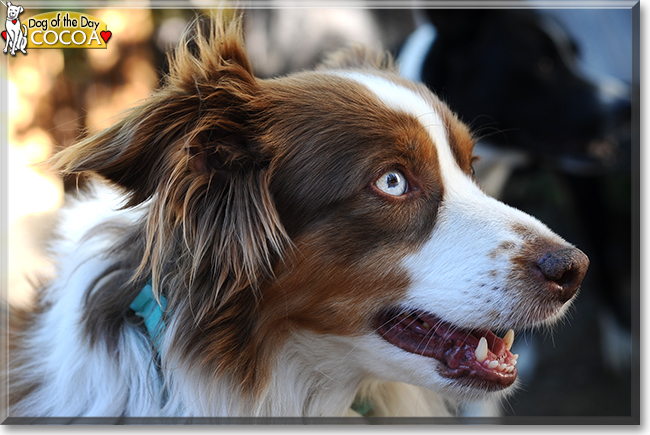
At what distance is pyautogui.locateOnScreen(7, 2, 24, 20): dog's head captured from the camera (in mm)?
2133

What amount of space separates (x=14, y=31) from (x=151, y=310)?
3.97ft

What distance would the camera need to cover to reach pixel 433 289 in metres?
1.66

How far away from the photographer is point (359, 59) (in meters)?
2.54

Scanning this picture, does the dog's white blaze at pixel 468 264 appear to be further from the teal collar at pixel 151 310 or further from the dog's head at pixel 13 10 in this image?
the dog's head at pixel 13 10

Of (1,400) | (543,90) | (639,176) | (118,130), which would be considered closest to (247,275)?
(118,130)

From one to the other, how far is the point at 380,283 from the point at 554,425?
1.03m

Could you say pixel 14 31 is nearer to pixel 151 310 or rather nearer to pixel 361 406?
pixel 151 310

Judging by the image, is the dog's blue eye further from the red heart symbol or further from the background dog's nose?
the red heart symbol

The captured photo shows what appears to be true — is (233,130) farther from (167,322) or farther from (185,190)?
(167,322)

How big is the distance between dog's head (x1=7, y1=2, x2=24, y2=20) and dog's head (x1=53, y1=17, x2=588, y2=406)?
847 millimetres

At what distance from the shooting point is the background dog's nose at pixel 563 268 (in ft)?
5.21

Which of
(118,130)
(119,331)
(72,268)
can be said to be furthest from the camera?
(72,268)

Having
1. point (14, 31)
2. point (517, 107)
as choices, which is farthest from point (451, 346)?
point (517, 107)

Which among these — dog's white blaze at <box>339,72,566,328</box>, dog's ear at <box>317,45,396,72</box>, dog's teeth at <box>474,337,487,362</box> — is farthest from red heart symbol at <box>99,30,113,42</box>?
dog's teeth at <box>474,337,487,362</box>
